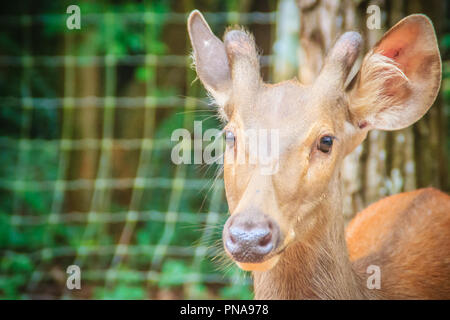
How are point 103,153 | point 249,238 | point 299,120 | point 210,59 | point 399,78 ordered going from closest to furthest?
point 249,238, point 299,120, point 399,78, point 210,59, point 103,153

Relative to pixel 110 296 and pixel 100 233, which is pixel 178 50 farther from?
pixel 110 296

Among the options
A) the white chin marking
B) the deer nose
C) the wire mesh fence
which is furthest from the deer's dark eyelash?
the wire mesh fence

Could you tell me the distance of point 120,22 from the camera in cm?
621

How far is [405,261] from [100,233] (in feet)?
12.1

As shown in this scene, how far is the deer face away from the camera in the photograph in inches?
104

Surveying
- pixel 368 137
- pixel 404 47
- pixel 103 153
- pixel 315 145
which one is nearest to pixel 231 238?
pixel 315 145

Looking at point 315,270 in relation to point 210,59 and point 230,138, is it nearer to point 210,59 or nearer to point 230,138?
point 230,138

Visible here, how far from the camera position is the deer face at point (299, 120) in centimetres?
265

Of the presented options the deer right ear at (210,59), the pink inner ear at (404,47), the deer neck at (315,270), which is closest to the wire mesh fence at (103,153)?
the deer right ear at (210,59)

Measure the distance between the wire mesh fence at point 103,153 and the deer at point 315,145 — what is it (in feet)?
8.40

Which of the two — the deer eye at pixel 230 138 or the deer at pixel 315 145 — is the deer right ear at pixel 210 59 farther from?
the deer eye at pixel 230 138

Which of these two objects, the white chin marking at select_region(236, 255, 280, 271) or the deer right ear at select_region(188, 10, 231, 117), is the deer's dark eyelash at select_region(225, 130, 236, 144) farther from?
the white chin marking at select_region(236, 255, 280, 271)

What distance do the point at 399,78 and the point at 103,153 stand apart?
13.4 ft

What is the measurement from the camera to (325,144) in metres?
2.92
